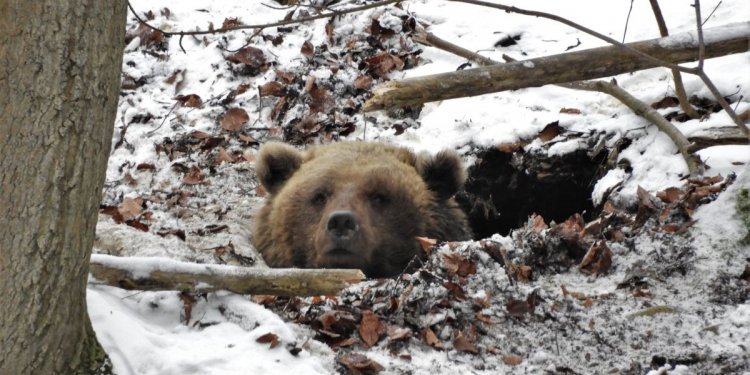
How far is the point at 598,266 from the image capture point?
5.52m

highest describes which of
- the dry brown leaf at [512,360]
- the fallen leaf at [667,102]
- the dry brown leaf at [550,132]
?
the fallen leaf at [667,102]

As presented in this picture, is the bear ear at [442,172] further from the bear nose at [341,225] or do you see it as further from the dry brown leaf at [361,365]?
the dry brown leaf at [361,365]

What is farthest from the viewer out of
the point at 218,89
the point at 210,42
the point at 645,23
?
the point at 210,42

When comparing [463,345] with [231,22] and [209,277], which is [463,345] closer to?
[209,277]

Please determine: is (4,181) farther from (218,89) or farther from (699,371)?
(218,89)

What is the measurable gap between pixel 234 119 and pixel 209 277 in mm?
4886

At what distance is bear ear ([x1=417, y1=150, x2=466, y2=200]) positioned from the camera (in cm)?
746

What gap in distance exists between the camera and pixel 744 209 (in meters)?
5.57

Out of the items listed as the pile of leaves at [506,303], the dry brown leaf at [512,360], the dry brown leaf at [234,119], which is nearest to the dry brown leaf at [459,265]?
the pile of leaves at [506,303]

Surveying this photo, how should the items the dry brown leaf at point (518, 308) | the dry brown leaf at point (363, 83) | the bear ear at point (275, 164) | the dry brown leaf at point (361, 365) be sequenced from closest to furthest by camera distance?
1. the dry brown leaf at point (361, 365)
2. the dry brown leaf at point (518, 308)
3. the bear ear at point (275, 164)
4. the dry brown leaf at point (363, 83)

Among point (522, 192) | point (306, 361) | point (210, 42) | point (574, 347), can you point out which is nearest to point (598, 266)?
point (574, 347)

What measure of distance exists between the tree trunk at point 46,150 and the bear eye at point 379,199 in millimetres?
3747

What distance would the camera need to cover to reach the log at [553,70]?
18.5ft

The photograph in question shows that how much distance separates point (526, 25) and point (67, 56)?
702 cm
